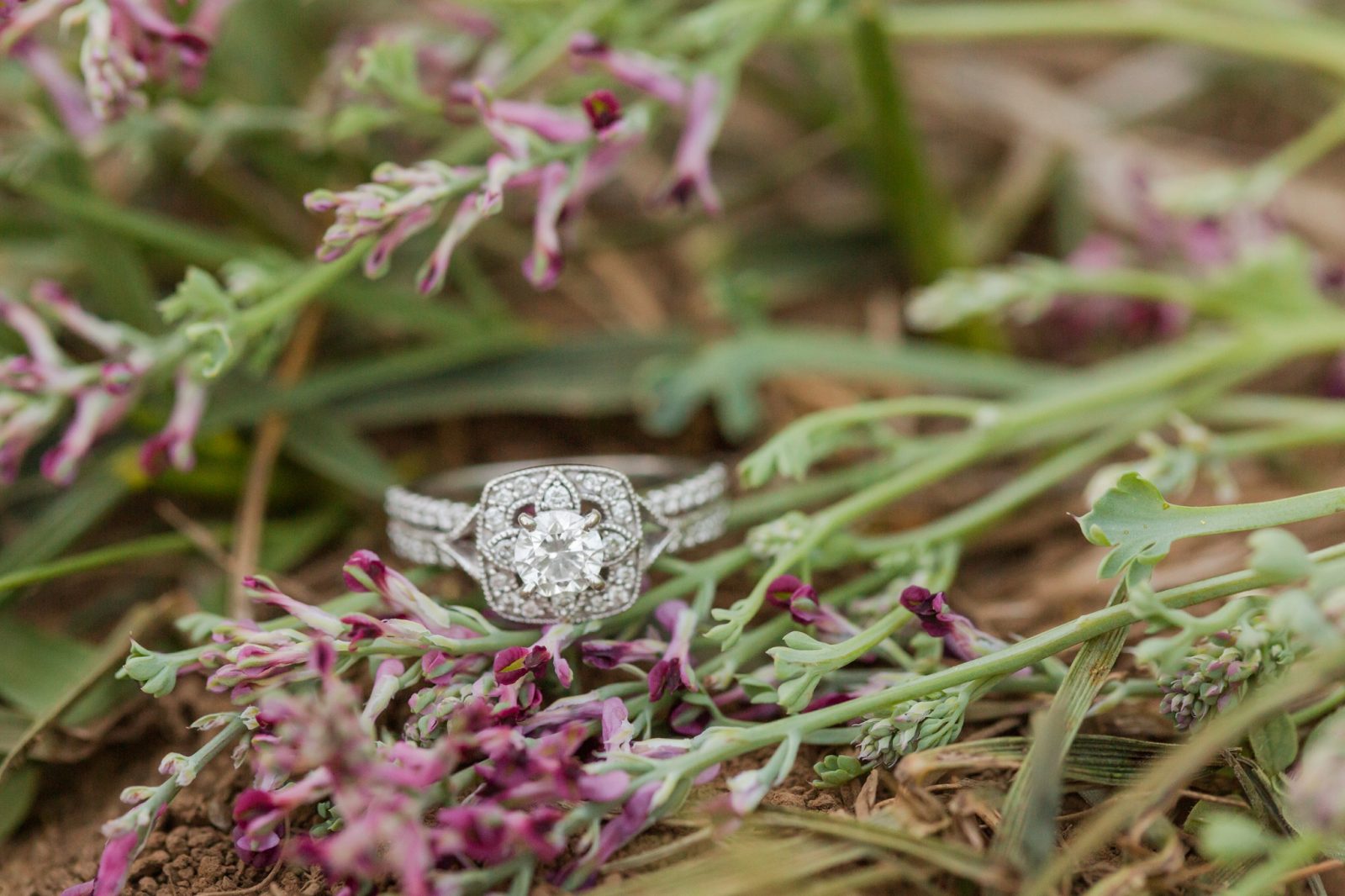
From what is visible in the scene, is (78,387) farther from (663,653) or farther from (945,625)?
(945,625)

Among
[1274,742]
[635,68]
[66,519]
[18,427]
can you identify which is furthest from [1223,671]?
[66,519]

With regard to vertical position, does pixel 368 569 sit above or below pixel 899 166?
below

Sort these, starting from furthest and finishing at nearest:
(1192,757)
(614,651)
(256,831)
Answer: (614,651)
(256,831)
(1192,757)

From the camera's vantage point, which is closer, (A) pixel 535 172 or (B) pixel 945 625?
(B) pixel 945 625

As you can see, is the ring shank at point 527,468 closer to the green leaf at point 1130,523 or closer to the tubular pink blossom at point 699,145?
the tubular pink blossom at point 699,145

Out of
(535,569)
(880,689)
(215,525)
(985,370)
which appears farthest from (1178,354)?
(215,525)

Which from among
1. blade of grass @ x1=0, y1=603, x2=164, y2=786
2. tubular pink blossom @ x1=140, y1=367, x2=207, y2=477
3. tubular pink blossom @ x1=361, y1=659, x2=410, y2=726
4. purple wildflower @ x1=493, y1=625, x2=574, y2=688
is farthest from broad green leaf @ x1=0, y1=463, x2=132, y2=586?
purple wildflower @ x1=493, y1=625, x2=574, y2=688

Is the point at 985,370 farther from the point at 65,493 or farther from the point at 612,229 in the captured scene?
the point at 65,493
